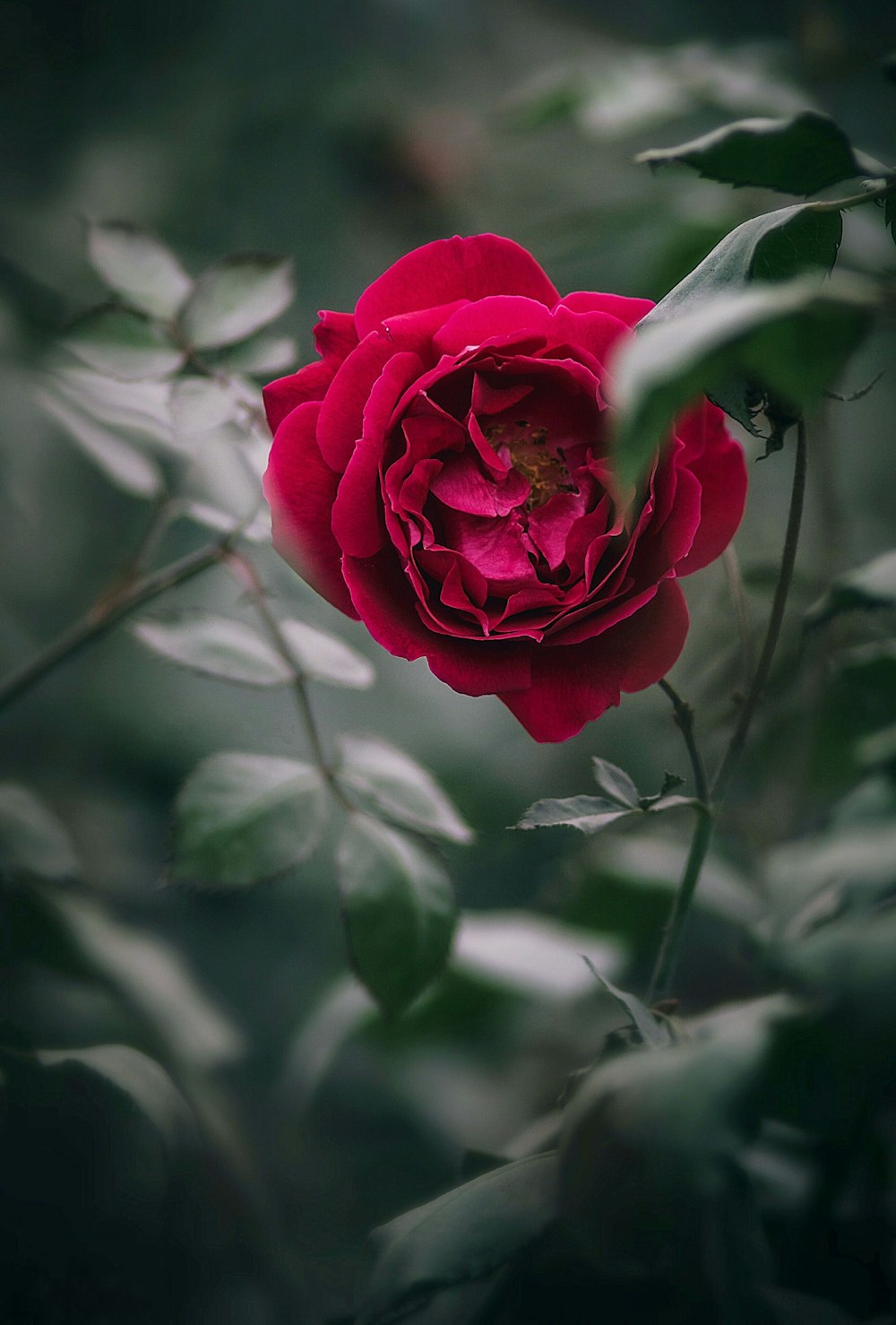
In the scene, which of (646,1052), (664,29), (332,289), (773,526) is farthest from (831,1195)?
(664,29)

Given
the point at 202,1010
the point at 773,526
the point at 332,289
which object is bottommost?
the point at 202,1010

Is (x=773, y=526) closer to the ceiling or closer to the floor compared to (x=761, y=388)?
closer to the floor

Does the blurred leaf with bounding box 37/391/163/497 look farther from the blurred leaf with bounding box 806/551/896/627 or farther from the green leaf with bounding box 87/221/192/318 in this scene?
the blurred leaf with bounding box 806/551/896/627

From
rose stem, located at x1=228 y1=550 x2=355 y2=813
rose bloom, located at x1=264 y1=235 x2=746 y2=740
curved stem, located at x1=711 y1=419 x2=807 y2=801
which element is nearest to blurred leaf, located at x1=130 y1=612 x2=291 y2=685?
rose stem, located at x1=228 y1=550 x2=355 y2=813

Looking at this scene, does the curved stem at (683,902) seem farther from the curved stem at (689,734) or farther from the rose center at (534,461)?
the rose center at (534,461)

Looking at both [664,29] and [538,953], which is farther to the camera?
[664,29]

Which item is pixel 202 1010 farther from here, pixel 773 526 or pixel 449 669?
pixel 773 526

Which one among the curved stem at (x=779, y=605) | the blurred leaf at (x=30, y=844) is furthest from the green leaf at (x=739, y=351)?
the blurred leaf at (x=30, y=844)

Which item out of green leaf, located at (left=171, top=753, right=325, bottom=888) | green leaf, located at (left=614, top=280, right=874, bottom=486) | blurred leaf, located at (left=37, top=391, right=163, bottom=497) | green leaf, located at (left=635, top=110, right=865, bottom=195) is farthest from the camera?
blurred leaf, located at (left=37, top=391, right=163, bottom=497)
